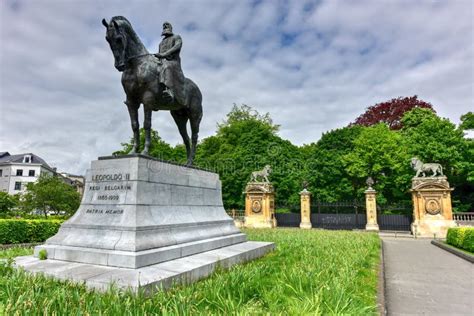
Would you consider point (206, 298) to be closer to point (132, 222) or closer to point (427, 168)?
point (132, 222)

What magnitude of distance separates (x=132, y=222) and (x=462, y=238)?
49.7 feet

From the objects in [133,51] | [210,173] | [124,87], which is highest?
[133,51]

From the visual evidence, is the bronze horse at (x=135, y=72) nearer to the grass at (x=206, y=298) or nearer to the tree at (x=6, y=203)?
the grass at (x=206, y=298)

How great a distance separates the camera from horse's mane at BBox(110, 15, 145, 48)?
6903 millimetres

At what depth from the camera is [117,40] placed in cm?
695

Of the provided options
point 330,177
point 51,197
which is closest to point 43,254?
point 51,197

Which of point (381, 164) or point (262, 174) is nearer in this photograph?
point (262, 174)

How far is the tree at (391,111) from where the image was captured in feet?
143

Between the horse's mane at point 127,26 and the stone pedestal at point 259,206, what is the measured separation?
23.4 m

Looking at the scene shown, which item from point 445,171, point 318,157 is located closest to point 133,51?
point 318,157

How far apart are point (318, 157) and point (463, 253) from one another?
72.1 feet

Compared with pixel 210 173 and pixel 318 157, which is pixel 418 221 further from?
pixel 210 173

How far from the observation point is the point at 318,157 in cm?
3400

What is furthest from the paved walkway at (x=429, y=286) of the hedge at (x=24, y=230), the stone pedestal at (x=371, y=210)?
the stone pedestal at (x=371, y=210)
